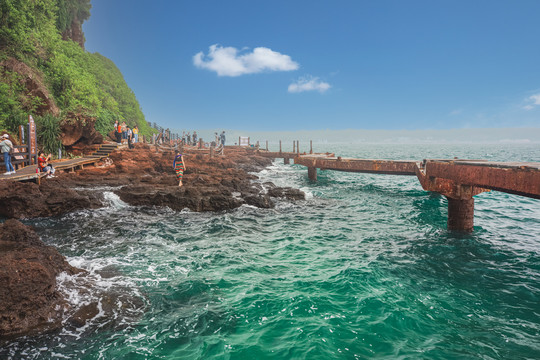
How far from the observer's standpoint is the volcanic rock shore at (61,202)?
15.6 ft

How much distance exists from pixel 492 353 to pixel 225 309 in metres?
4.40

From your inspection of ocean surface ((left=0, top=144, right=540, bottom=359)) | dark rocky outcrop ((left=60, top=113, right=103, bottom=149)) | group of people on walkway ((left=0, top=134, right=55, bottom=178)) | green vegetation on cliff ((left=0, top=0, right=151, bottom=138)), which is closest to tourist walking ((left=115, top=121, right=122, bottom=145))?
green vegetation on cliff ((left=0, top=0, right=151, bottom=138))

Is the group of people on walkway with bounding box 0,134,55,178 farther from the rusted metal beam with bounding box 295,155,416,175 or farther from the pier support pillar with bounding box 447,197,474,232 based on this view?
the pier support pillar with bounding box 447,197,474,232

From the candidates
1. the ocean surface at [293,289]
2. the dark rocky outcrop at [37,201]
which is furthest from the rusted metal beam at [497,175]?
the dark rocky outcrop at [37,201]

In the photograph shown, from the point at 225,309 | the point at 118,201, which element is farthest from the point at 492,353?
the point at 118,201

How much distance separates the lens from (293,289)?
6613mm

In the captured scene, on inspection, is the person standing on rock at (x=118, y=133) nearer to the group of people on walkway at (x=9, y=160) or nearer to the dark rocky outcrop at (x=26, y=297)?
the group of people on walkway at (x=9, y=160)

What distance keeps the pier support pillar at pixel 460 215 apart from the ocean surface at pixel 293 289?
1.18 feet

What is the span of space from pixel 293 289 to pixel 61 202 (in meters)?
10.8

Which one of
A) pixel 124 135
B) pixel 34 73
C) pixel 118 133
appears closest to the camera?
pixel 34 73

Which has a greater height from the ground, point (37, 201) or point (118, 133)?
point (118, 133)

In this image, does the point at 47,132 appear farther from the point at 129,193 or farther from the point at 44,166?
the point at 129,193

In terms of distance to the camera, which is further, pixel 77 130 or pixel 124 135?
pixel 124 135

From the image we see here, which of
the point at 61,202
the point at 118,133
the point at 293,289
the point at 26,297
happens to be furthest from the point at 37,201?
the point at 118,133
